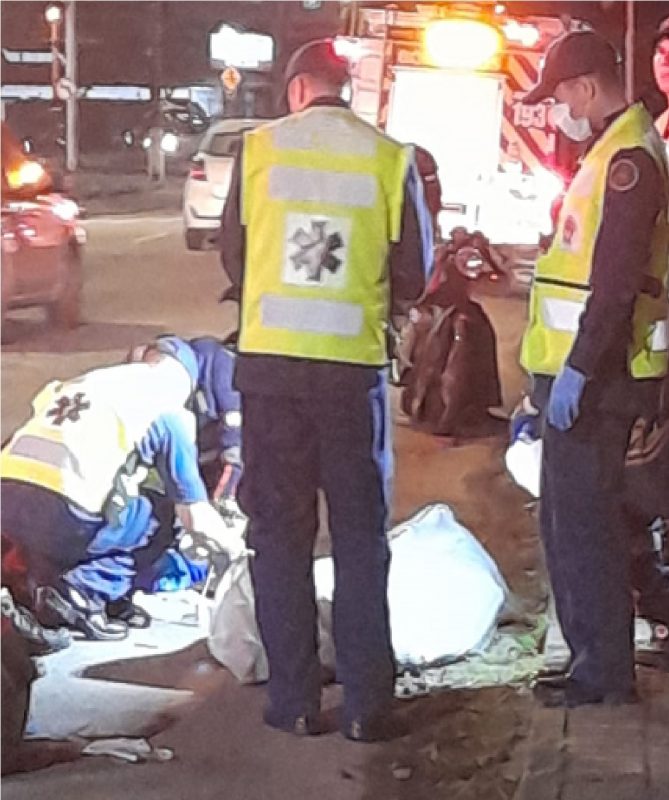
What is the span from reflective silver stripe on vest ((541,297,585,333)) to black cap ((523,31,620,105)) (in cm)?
25

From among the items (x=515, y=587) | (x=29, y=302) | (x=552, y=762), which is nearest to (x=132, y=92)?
(x=29, y=302)

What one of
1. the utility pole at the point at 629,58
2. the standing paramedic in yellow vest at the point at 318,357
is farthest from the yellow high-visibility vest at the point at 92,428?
the utility pole at the point at 629,58

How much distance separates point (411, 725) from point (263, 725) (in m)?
0.19

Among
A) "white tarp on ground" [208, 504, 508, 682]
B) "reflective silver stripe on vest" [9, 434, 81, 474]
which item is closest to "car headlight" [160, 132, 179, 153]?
"reflective silver stripe on vest" [9, 434, 81, 474]

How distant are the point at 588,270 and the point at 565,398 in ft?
0.56

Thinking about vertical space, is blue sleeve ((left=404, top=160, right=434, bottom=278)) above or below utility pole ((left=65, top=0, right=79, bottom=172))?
below

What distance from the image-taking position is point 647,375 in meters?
2.84

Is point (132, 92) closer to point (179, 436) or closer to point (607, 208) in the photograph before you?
point (179, 436)

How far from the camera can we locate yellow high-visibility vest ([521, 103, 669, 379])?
279cm

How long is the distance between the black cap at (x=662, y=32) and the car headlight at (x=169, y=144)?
0.61 m

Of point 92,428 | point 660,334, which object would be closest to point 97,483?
point 92,428

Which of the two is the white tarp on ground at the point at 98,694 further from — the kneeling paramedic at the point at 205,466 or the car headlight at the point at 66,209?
the car headlight at the point at 66,209

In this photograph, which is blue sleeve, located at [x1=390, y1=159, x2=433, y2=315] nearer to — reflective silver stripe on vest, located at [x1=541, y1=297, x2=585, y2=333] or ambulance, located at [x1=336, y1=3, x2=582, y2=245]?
ambulance, located at [x1=336, y1=3, x2=582, y2=245]

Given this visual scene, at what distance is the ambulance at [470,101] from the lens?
2.78 meters
